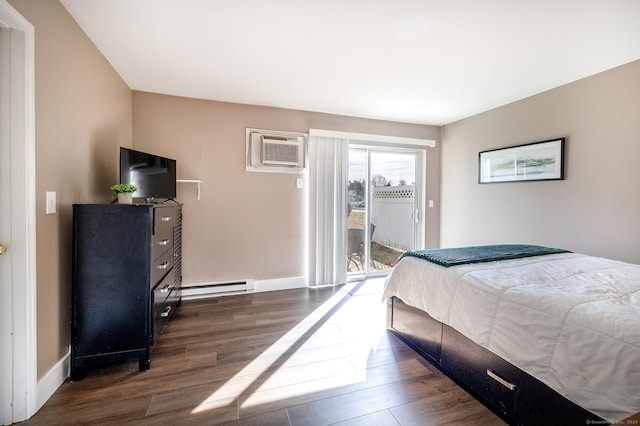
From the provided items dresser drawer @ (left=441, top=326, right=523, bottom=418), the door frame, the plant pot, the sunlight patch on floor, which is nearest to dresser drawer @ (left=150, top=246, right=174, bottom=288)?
the plant pot

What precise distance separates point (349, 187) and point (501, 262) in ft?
7.54

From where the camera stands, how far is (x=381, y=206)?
4.27 meters

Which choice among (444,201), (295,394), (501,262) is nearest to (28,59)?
(295,394)

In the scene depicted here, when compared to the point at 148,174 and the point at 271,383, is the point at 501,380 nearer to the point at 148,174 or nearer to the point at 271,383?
the point at 271,383

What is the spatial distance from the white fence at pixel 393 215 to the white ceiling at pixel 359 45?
4.88 ft

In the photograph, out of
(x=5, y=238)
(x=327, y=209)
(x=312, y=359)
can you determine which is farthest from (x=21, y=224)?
(x=327, y=209)

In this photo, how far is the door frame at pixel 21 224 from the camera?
142 centimetres

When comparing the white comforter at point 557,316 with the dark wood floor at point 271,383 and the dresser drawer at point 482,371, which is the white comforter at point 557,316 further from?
the dark wood floor at point 271,383

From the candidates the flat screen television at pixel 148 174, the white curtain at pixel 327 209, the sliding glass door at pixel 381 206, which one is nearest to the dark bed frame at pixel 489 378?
the white curtain at pixel 327 209

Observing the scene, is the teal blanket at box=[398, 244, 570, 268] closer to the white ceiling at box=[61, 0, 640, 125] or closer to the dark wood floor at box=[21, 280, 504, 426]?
the dark wood floor at box=[21, 280, 504, 426]

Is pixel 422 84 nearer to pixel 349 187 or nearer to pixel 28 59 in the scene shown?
pixel 349 187

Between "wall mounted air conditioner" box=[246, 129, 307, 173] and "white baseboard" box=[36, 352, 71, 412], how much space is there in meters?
2.42

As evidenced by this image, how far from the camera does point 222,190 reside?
343 cm

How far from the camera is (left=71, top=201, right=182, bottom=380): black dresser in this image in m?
1.79
